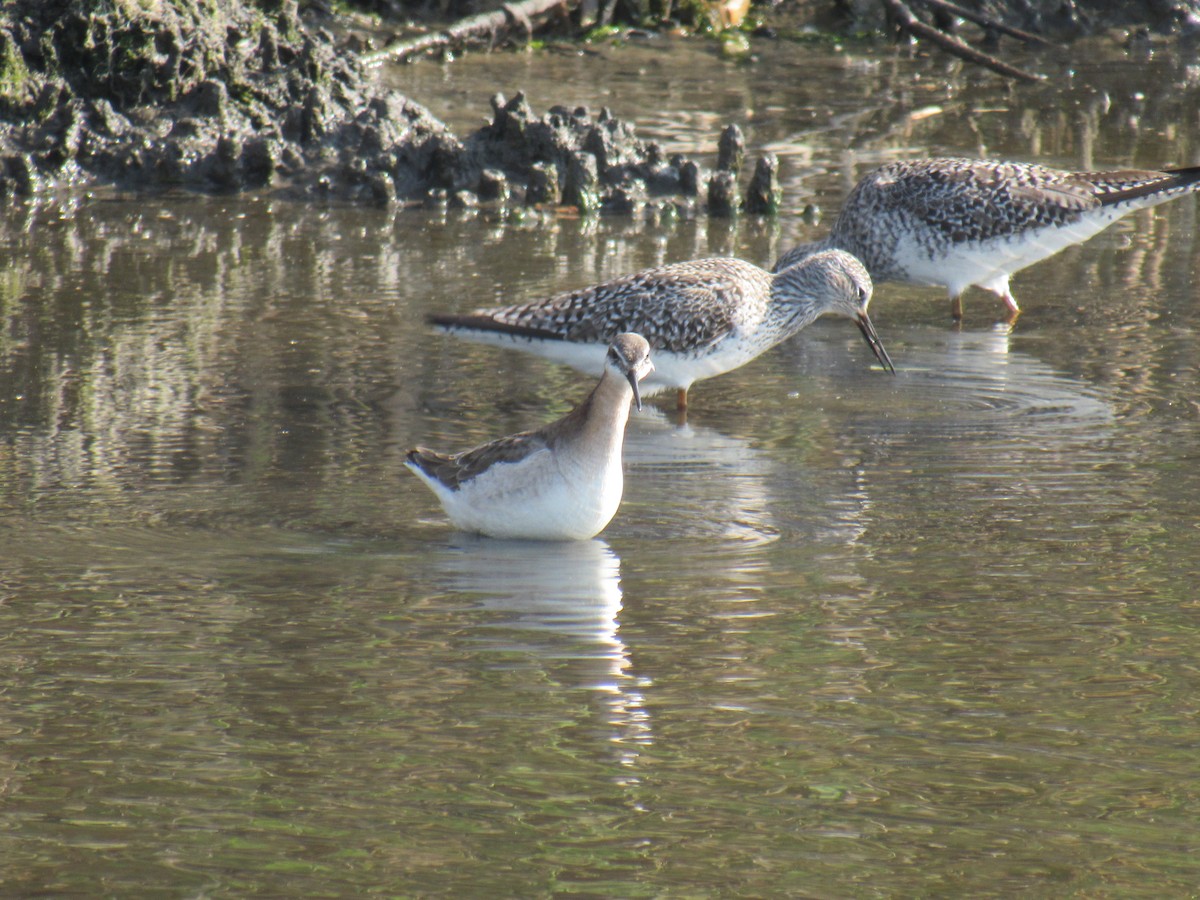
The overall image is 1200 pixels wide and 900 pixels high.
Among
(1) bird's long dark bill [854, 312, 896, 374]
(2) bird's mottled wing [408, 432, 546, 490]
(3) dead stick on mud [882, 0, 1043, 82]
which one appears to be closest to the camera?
(2) bird's mottled wing [408, 432, 546, 490]

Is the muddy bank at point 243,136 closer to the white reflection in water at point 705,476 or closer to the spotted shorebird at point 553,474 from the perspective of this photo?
the white reflection in water at point 705,476

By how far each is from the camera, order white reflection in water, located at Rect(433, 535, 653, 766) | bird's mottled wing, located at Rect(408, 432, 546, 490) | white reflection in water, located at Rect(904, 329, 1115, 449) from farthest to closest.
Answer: white reflection in water, located at Rect(904, 329, 1115, 449)
bird's mottled wing, located at Rect(408, 432, 546, 490)
white reflection in water, located at Rect(433, 535, 653, 766)

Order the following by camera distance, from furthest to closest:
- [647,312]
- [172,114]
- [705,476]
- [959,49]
Result: [959,49] < [172,114] < [647,312] < [705,476]

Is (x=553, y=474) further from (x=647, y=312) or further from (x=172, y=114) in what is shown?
(x=172, y=114)

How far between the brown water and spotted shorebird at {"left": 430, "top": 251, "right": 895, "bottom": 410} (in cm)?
26

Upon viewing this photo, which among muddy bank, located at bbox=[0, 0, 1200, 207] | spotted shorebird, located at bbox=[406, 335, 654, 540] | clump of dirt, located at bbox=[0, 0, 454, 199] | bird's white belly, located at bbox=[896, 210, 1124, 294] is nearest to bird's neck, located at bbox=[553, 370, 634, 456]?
spotted shorebird, located at bbox=[406, 335, 654, 540]

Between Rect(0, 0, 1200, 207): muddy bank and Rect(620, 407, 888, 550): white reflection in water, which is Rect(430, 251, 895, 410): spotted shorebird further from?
Rect(0, 0, 1200, 207): muddy bank

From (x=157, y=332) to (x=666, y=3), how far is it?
1283 centimetres

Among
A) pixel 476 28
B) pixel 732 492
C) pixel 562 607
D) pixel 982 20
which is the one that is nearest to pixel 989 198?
pixel 732 492

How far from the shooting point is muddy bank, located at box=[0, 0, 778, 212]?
13328 millimetres

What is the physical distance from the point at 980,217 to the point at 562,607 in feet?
18.7

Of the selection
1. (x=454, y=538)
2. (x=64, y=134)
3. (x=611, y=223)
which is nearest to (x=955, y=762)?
(x=454, y=538)

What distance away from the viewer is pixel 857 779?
4.36 meters

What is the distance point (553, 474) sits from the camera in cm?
638
